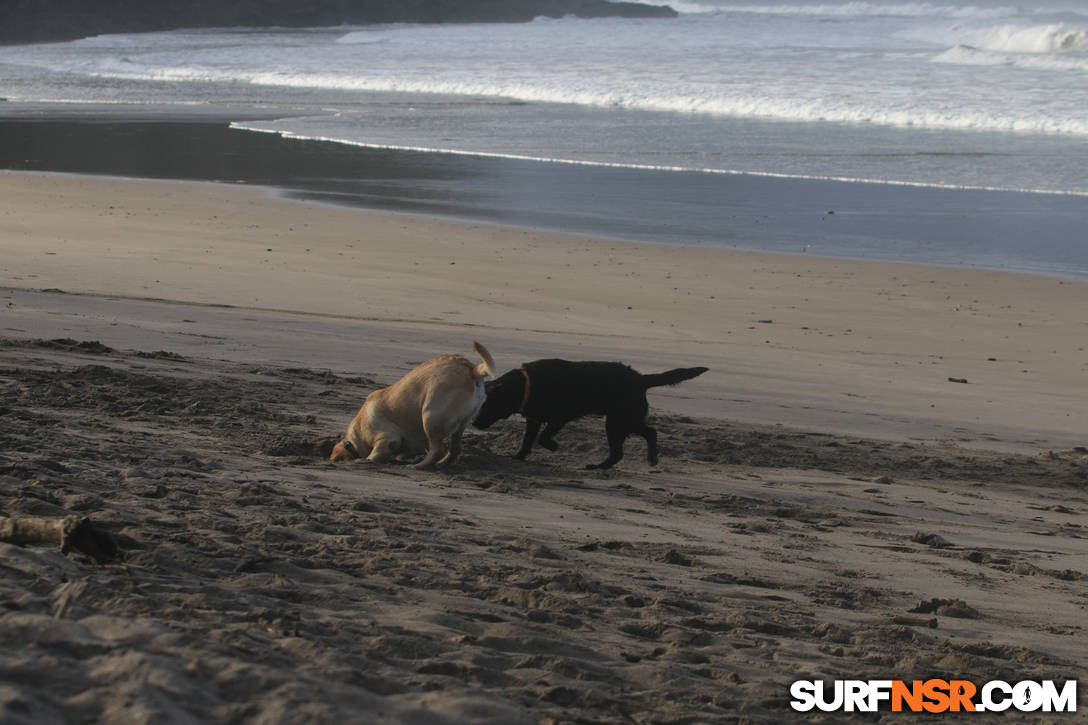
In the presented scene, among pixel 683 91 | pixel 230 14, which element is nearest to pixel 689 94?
pixel 683 91

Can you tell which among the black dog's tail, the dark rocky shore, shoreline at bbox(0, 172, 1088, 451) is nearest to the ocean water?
shoreline at bbox(0, 172, 1088, 451)

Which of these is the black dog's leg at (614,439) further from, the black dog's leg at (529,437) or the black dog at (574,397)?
the black dog's leg at (529,437)

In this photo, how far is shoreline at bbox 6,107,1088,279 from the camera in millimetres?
14469

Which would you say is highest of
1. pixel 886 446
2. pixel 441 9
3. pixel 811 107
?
pixel 441 9

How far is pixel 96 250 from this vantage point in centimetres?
1238

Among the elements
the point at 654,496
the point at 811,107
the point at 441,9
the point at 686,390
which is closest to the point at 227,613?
the point at 654,496

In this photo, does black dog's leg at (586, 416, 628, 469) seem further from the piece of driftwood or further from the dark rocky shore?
the dark rocky shore

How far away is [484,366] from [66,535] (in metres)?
2.66

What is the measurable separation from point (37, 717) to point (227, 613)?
2.42 feet

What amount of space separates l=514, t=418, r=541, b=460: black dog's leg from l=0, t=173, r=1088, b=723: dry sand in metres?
0.15

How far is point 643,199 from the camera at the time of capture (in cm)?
1762

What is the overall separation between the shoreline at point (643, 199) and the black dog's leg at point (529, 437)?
8188 millimetres

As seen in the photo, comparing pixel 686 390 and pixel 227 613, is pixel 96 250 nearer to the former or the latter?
pixel 686 390

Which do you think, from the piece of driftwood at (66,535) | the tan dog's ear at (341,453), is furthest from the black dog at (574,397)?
the piece of driftwood at (66,535)
